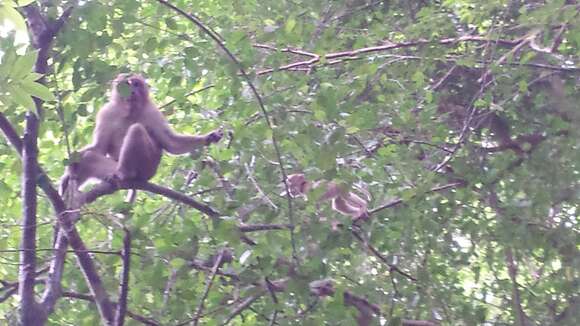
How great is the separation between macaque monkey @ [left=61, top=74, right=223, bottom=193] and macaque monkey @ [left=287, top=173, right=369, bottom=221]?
26.3 inches

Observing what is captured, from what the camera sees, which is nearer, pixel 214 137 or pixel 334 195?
pixel 334 195

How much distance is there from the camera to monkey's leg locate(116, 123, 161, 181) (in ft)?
17.8

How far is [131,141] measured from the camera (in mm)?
5621

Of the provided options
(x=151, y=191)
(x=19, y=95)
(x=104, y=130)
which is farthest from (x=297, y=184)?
(x=19, y=95)

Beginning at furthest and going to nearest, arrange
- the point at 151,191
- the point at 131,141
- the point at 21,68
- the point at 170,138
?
the point at 170,138, the point at 131,141, the point at 151,191, the point at 21,68

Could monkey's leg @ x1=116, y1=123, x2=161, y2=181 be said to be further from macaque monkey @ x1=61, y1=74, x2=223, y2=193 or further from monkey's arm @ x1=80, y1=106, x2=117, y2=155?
monkey's arm @ x1=80, y1=106, x2=117, y2=155

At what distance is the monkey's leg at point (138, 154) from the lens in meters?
5.43

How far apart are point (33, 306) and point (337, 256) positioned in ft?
4.94

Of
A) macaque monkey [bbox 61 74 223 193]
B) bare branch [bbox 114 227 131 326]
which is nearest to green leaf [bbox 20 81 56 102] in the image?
bare branch [bbox 114 227 131 326]

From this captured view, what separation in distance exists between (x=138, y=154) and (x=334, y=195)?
5.53 feet

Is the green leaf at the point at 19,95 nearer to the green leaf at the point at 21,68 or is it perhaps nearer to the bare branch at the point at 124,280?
the green leaf at the point at 21,68

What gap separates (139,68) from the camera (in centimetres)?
475

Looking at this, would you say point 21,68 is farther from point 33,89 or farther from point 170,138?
point 170,138

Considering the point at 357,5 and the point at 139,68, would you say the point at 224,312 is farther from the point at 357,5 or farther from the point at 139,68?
the point at 357,5
